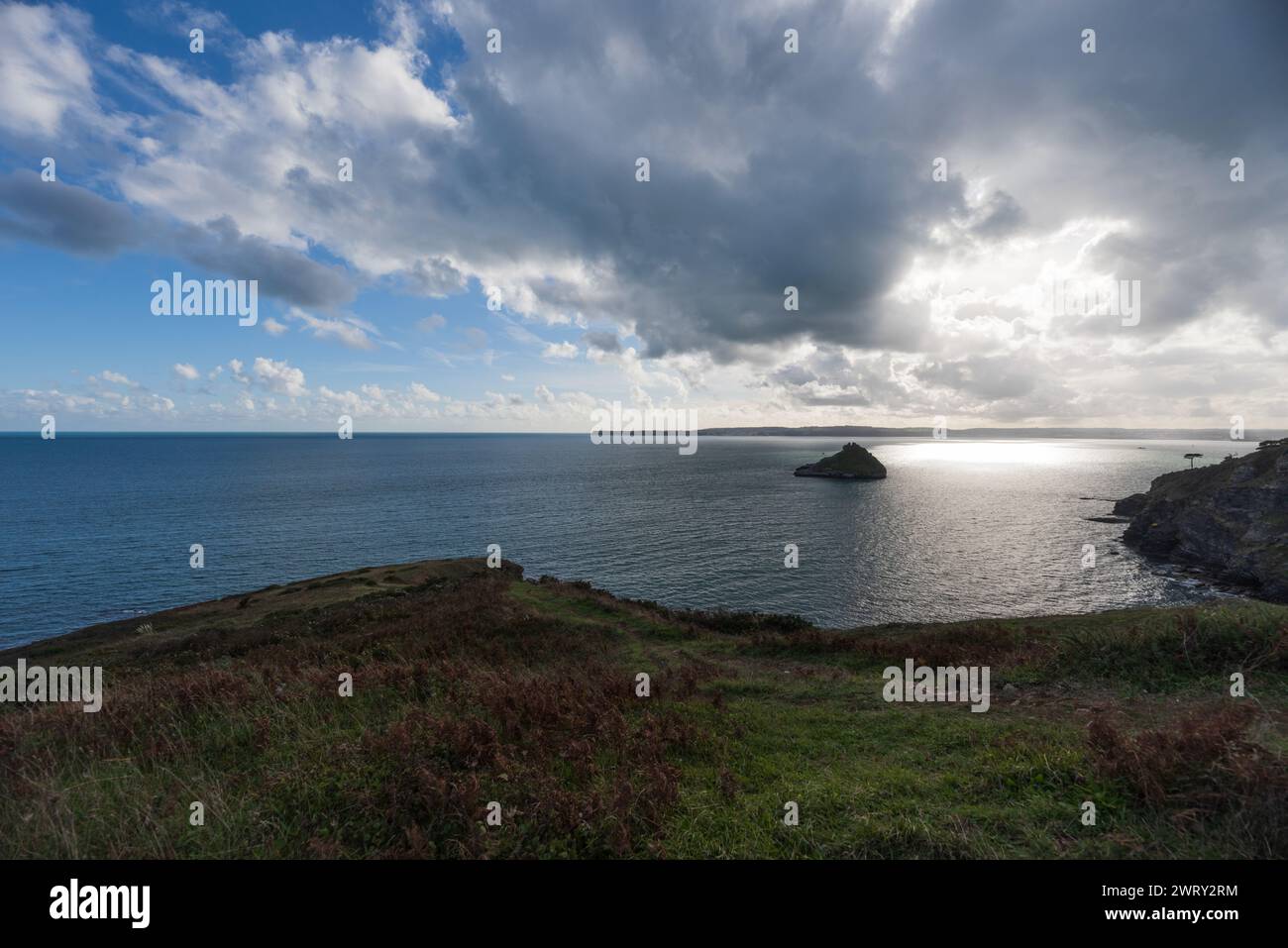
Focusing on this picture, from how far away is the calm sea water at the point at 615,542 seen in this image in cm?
4434

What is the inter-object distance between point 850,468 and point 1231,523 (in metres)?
97.4

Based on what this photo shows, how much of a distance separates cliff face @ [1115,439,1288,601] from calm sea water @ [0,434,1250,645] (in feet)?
15.8

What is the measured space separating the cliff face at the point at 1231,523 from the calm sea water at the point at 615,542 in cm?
480

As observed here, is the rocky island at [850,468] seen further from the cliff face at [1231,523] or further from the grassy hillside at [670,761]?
the grassy hillside at [670,761]

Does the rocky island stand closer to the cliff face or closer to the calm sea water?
the calm sea water

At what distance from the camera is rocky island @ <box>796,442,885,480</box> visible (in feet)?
490

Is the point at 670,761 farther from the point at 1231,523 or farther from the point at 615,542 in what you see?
the point at 1231,523

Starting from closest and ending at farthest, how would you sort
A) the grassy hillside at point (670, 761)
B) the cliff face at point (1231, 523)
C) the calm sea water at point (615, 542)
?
the grassy hillside at point (670, 761) → the calm sea water at point (615, 542) → the cliff face at point (1231, 523)

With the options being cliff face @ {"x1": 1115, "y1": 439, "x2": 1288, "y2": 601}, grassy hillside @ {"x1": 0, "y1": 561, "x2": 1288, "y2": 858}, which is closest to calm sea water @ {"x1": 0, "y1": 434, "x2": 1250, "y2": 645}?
cliff face @ {"x1": 1115, "y1": 439, "x2": 1288, "y2": 601}

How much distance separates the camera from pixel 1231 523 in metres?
53.5

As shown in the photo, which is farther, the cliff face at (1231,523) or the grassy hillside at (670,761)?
the cliff face at (1231,523)

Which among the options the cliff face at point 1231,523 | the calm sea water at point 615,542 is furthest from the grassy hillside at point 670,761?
the cliff face at point 1231,523

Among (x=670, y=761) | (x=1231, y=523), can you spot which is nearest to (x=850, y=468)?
(x=1231, y=523)
